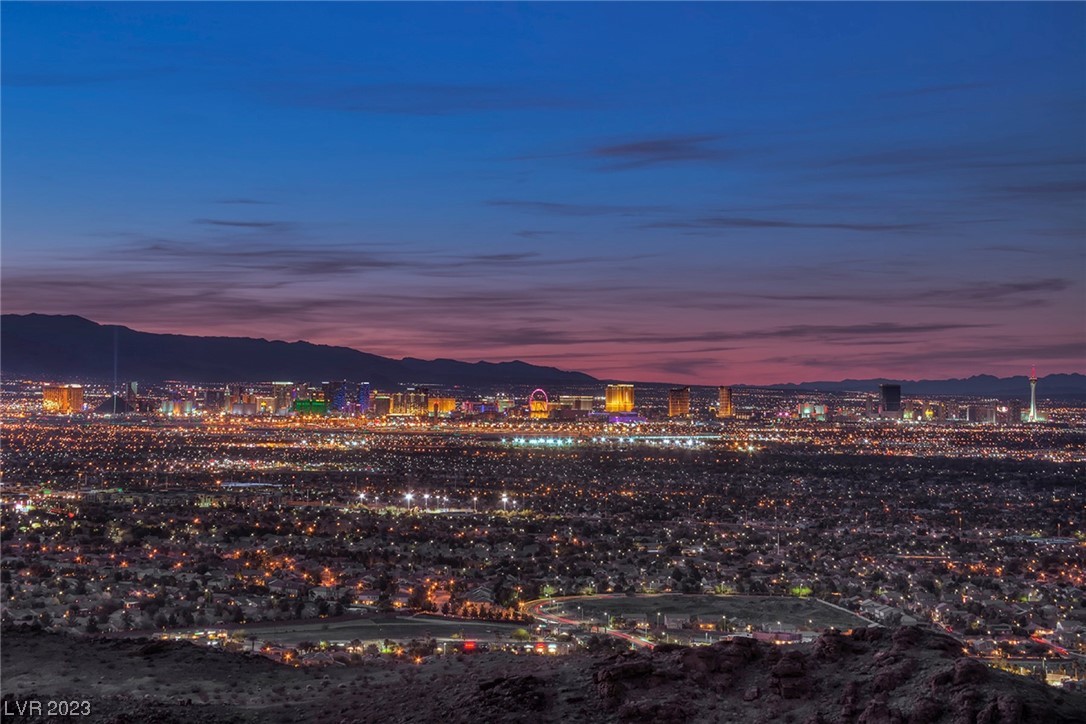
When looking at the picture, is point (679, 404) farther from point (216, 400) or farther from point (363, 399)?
point (216, 400)

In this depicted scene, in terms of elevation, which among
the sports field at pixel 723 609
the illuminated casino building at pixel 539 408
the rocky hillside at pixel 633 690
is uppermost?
the illuminated casino building at pixel 539 408

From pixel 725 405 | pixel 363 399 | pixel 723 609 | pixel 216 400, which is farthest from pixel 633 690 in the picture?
pixel 725 405

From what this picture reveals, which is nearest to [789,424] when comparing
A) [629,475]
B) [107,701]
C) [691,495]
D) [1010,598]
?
[629,475]

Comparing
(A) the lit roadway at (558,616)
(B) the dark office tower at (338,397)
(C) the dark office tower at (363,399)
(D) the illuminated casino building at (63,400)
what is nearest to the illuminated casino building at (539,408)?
(C) the dark office tower at (363,399)

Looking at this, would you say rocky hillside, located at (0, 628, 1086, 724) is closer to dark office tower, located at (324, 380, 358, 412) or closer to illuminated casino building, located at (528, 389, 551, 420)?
illuminated casino building, located at (528, 389, 551, 420)

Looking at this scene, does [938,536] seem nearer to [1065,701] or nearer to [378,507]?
[378,507]

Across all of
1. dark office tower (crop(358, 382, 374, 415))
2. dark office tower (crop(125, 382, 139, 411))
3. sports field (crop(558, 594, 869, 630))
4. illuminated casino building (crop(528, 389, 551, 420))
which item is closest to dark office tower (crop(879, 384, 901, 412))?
illuminated casino building (crop(528, 389, 551, 420))

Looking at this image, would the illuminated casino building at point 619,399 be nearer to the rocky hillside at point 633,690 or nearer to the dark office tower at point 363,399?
the dark office tower at point 363,399
